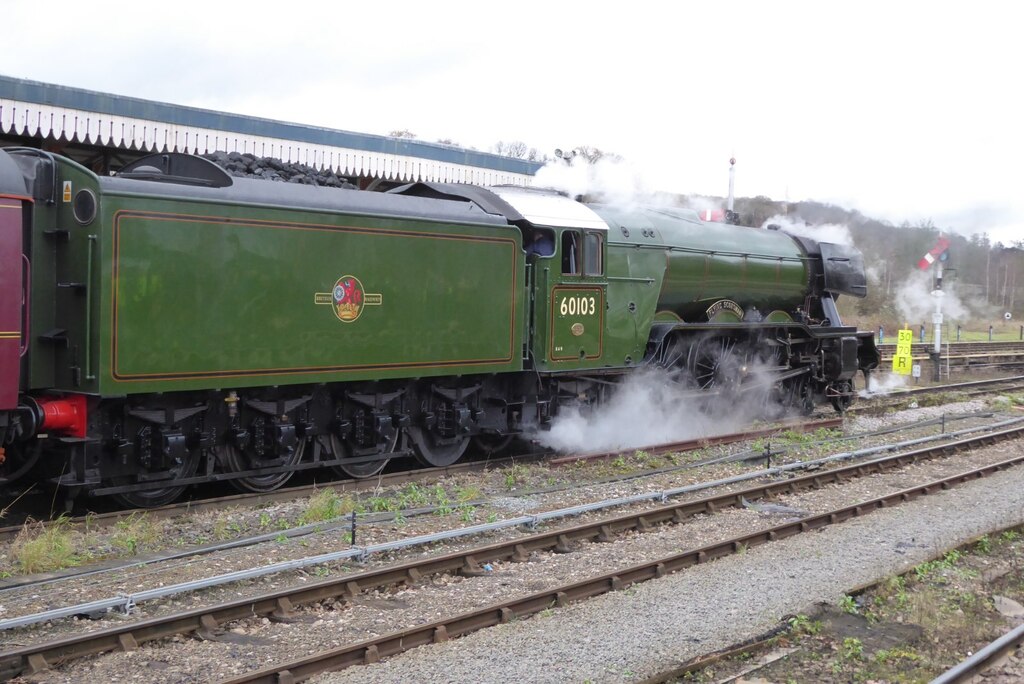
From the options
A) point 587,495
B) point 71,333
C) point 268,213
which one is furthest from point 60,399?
point 587,495

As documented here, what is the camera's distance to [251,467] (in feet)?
31.3

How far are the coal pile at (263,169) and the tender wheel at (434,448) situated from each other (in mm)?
2846

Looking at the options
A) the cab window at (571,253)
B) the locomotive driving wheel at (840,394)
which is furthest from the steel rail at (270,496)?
the locomotive driving wheel at (840,394)

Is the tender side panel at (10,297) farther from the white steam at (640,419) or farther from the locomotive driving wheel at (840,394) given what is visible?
the locomotive driving wheel at (840,394)

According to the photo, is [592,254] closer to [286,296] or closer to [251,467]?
[286,296]

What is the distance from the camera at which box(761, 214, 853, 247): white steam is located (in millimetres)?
16922

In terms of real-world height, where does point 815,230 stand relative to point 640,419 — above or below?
above

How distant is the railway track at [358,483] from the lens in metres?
8.17

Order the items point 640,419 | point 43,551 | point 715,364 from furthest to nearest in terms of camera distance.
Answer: point 715,364 < point 640,419 < point 43,551

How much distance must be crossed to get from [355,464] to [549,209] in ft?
12.6

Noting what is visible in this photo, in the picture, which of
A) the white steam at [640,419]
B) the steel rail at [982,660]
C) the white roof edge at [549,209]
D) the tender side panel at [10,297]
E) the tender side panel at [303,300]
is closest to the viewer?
the steel rail at [982,660]

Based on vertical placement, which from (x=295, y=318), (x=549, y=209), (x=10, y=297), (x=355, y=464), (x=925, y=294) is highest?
(x=549, y=209)

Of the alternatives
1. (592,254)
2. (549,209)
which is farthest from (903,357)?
(549,209)

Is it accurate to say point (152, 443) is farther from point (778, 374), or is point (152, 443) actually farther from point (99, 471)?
point (778, 374)
